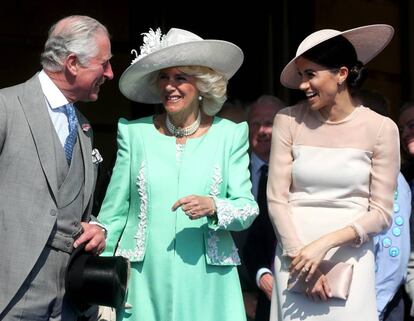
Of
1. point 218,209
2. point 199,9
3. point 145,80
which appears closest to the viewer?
point 218,209

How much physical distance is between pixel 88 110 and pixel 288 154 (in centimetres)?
314

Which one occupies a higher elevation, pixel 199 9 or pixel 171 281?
pixel 199 9

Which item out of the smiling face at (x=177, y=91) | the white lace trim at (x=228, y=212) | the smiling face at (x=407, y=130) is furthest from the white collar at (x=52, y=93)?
the smiling face at (x=407, y=130)

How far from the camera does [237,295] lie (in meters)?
5.12

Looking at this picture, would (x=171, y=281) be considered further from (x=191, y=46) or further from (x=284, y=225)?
(x=191, y=46)

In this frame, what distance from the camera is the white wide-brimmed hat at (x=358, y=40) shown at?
5082 millimetres

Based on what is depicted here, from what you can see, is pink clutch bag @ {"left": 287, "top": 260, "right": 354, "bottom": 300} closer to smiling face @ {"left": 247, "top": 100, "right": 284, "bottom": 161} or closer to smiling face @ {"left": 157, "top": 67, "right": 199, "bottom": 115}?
smiling face @ {"left": 157, "top": 67, "right": 199, "bottom": 115}

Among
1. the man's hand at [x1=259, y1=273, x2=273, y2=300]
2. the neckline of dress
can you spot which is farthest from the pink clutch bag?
the neckline of dress

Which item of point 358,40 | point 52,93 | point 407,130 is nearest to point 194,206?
point 52,93

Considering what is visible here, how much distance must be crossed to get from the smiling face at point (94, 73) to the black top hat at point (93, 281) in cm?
66

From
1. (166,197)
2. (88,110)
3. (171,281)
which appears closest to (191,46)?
(166,197)

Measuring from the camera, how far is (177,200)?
16.5ft

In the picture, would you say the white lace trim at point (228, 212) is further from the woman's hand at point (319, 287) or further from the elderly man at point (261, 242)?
the elderly man at point (261, 242)

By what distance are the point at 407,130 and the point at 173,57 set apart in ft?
5.38
